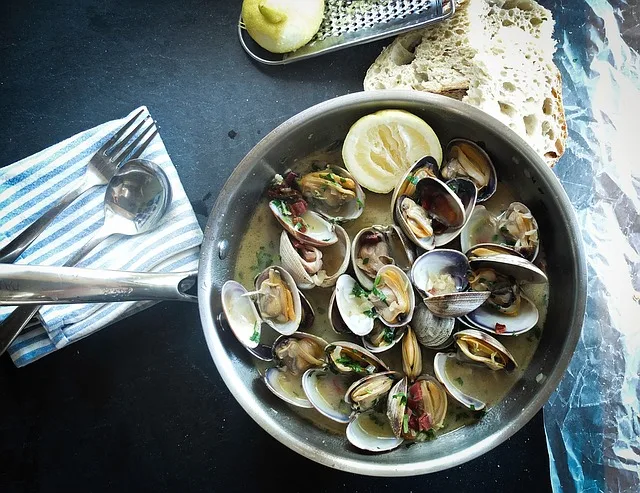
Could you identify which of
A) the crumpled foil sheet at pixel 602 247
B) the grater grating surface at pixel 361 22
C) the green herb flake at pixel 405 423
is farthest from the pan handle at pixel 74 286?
the crumpled foil sheet at pixel 602 247

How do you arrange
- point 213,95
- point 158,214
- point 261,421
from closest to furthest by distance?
point 261,421, point 158,214, point 213,95

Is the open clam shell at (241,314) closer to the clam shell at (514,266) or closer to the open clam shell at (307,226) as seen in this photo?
the open clam shell at (307,226)

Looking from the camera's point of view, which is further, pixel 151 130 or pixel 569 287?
pixel 151 130

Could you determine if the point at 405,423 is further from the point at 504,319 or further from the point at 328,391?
the point at 504,319

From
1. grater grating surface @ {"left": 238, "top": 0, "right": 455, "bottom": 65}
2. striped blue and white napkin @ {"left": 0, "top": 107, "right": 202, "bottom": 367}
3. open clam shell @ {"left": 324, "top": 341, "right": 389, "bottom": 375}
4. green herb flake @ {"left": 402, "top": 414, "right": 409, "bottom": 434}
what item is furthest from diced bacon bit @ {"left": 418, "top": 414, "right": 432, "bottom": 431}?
grater grating surface @ {"left": 238, "top": 0, "right": 455, "bottom": 65}

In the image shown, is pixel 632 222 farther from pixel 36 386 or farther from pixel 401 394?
pixel 36 386

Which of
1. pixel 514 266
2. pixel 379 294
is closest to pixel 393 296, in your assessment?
pixel 379 294

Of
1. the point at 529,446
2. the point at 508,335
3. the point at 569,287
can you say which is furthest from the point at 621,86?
the point at 529,446
